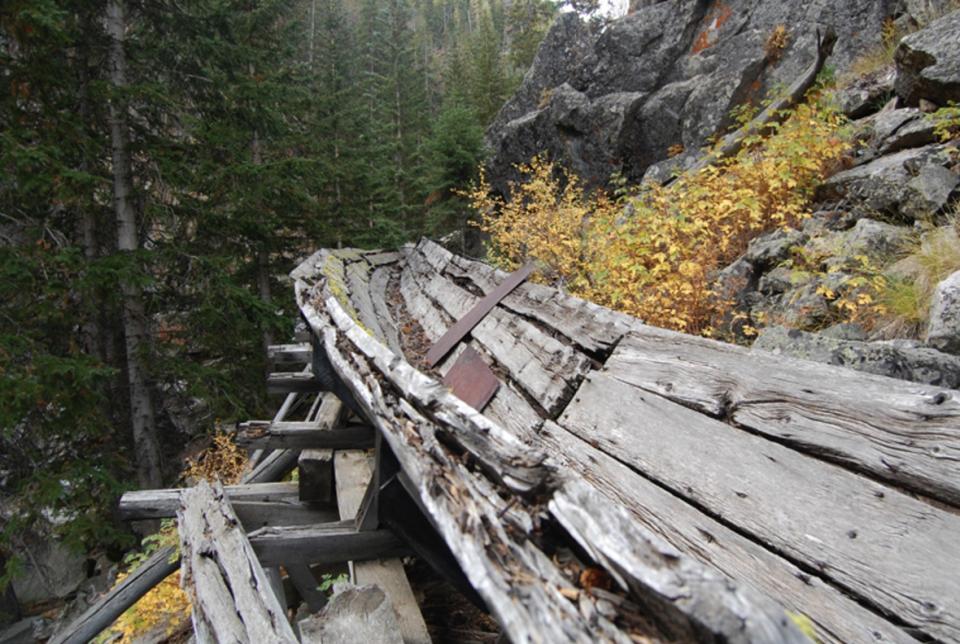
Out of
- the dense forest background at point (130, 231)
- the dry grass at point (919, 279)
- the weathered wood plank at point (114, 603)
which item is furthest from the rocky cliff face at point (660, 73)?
the weathered wood plank at point (114, 603)

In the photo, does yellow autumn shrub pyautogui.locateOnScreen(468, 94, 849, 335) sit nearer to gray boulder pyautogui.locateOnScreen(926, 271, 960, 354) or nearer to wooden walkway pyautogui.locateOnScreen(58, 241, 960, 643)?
gray boulder pyautogui.locateOnScreen(926, 271, 960, 354)

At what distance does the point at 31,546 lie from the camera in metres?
8.83

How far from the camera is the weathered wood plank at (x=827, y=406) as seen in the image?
150 cm

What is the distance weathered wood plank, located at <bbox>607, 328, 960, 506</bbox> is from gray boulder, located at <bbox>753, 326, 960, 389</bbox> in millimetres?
1008

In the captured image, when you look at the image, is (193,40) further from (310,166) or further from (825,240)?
(825,240)

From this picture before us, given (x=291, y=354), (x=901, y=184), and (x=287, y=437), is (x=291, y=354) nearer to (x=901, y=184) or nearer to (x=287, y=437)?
(x=287, y=437)

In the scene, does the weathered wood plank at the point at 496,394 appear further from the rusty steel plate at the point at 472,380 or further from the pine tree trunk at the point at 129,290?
the pine tree trunk at the point at 129,290

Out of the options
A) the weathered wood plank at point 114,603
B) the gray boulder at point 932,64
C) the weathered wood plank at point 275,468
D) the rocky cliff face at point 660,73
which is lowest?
the weathered wood plank at point 114,603

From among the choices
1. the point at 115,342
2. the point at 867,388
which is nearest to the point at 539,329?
the point at 867,388

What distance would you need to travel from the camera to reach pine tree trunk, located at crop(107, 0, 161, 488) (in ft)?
33.1

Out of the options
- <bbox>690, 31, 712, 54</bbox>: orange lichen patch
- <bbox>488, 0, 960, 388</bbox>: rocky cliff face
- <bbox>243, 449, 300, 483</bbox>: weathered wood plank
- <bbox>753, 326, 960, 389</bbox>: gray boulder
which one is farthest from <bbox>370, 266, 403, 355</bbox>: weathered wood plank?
<bbox>690, 31, 712, 54</bbox>: orange lichen patch

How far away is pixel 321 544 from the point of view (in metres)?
3.04

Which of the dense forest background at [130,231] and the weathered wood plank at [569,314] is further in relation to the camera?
the dense forest background at [130,231]

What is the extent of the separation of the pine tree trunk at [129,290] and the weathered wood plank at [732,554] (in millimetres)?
11083
